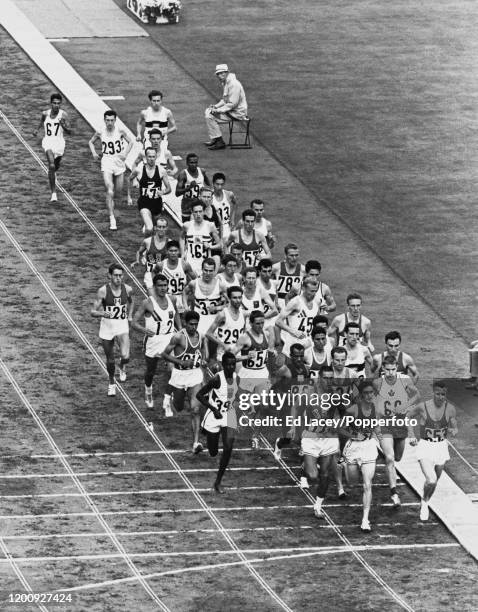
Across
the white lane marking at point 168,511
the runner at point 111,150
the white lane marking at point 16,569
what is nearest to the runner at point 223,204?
the runner at point 111,150

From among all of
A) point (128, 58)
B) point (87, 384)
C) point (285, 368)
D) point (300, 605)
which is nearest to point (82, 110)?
point (128, 58)

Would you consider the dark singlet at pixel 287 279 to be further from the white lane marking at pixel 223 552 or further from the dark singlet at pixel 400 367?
the white lane marking at pixel 223 552

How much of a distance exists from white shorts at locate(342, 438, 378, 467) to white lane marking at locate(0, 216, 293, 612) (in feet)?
6.21

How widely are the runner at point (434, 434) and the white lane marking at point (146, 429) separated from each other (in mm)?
2732

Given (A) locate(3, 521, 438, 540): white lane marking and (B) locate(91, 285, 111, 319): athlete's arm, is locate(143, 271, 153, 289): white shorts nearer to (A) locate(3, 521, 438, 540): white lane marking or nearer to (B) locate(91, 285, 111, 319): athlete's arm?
(B) locate(91, 285, 111, 319): athlete's arm

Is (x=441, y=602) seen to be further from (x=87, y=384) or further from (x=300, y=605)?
(x=87, y=384)

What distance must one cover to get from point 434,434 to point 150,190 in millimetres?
9250

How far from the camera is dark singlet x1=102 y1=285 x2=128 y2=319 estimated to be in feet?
91.4

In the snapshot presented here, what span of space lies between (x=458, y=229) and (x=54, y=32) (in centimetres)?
1621

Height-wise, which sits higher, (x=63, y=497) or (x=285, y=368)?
(x=285, y=368)

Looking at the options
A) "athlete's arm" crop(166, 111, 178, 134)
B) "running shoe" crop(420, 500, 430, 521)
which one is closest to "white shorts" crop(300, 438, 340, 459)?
"running shoe" crop(420, 500, 430, 521)

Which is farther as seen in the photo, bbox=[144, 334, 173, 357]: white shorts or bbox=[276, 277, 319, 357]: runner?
bbox=[276, 277, 319, 357]: runner

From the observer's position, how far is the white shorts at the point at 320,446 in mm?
25250

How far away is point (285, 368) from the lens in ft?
86.1
